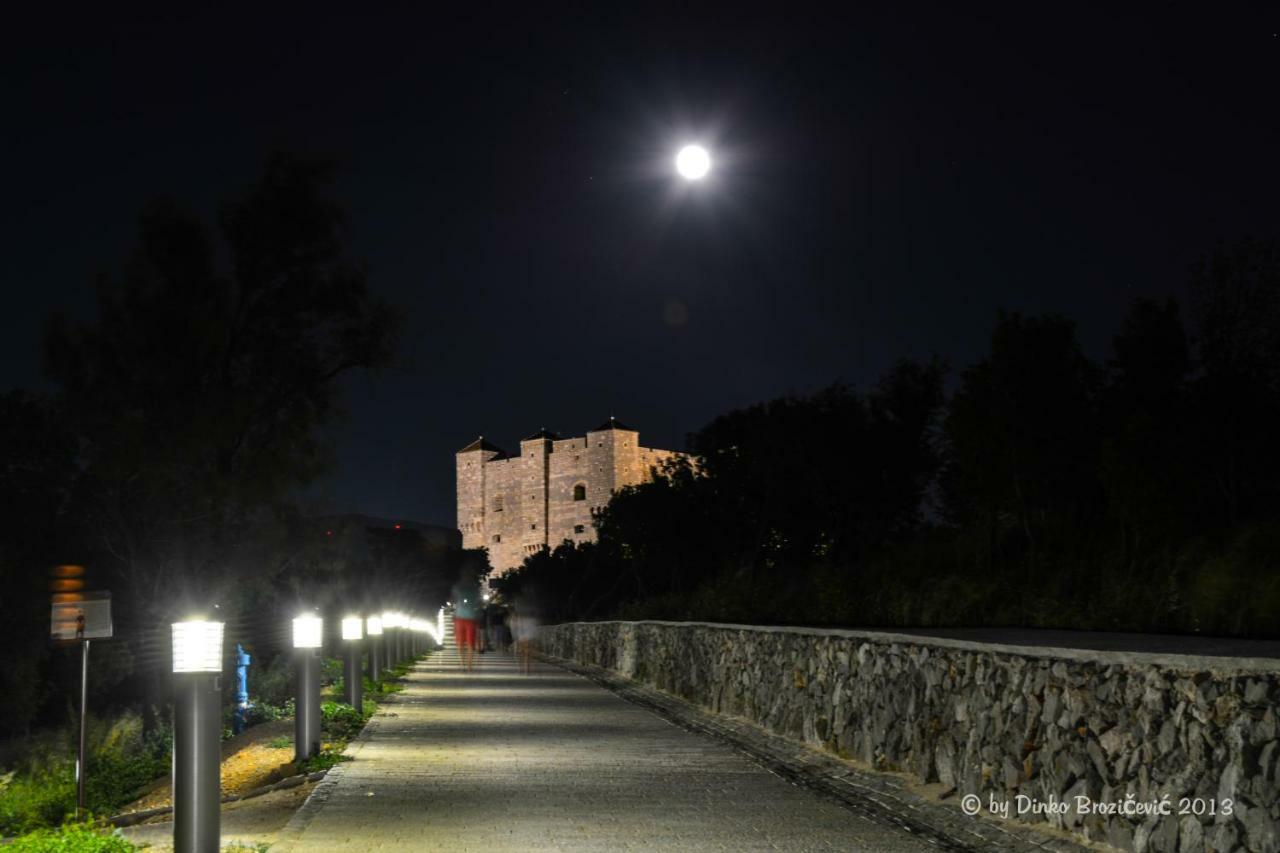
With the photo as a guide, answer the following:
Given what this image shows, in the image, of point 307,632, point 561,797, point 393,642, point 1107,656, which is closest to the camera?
point 1107,656

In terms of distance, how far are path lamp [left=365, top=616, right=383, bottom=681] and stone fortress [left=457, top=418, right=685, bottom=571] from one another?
12937 cm

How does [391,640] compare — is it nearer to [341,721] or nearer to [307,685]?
[341,721]

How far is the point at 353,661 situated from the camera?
1920 cm

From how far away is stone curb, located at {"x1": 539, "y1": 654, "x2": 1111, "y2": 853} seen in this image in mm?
8438

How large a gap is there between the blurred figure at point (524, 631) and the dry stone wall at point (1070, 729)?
23.2m

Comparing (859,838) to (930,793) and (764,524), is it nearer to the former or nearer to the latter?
(930,793)

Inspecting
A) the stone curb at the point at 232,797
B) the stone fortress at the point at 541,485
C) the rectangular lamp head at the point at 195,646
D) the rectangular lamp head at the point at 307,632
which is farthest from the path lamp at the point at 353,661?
the stone fortress at the point at 541,485

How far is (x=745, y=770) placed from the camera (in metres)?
12.5

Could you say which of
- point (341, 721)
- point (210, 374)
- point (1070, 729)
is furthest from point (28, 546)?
point (1070, 729)

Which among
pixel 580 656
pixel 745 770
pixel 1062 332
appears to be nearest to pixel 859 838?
pixel 745 770

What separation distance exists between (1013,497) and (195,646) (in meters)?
36.4

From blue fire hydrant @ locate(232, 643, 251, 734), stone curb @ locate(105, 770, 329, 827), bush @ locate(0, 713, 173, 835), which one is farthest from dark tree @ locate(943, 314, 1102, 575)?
stone curb @ locate(105, 770, 329, 827)

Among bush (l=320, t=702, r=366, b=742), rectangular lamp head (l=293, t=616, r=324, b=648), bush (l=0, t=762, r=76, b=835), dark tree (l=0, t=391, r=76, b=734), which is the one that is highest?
dark tree (l=0, t=391, r=76, b=734)

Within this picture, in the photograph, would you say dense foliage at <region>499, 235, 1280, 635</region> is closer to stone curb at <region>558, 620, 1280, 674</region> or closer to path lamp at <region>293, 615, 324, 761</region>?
stone curb at <region>558, 620, 1280, 674</region>
